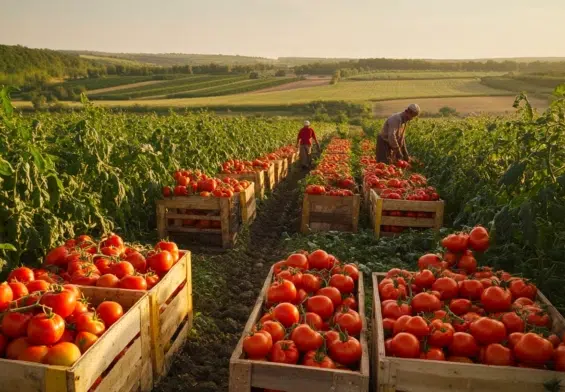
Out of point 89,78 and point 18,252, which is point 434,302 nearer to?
point 18,252

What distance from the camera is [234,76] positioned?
92.4m

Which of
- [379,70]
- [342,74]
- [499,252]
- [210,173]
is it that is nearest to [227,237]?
[210,173]

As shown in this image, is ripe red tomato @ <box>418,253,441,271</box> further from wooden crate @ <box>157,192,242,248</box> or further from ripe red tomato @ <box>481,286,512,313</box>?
wooden crate @ <box>157,192,242,248</box>

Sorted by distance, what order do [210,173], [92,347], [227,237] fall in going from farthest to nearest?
[210,173] < [227,237] < [92,347]

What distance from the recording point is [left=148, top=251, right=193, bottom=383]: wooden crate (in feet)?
14.3

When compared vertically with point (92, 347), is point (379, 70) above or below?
above

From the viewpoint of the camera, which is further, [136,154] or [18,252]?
[136,154]

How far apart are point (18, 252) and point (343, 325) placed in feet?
12.0

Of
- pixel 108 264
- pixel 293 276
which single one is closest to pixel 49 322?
pixel 108 264

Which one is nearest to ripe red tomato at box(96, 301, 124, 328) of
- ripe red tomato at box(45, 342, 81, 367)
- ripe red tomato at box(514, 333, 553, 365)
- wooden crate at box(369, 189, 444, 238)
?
ripe red tomato at box(45, 342, 81, 367)

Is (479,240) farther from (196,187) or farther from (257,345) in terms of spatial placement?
(196,187)

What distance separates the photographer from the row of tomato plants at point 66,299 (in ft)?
11.0

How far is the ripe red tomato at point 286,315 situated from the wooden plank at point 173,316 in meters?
1.28

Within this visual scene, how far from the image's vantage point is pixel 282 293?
4.18 m
